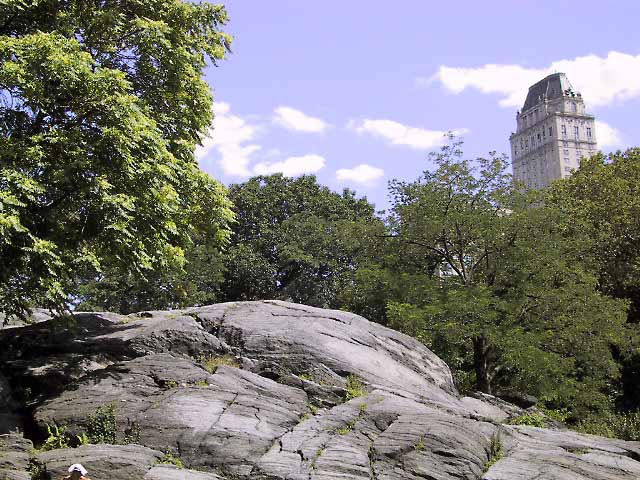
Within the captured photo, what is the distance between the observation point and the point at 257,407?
14789 mm

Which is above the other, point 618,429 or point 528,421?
point 528,421

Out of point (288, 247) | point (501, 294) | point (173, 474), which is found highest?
point (288, 247)

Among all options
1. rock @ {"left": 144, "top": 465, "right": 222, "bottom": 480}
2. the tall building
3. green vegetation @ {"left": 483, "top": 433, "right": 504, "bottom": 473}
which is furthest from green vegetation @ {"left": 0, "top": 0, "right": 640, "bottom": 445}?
the tall building

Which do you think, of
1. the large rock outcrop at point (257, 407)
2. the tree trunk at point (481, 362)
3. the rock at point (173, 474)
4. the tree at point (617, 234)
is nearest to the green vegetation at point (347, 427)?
the large rock outcrop at point (257, 407)

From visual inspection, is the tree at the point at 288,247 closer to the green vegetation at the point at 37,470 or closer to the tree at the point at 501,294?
the tree at the point at 501,294

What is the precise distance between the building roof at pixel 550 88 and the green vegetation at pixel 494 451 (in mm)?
184005

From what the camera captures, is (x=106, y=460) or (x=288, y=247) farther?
(x=288, y=247)

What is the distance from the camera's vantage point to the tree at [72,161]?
14328 millimetres

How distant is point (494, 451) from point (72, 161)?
11341 mm

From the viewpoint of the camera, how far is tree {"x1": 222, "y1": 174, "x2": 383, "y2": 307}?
1954 inches

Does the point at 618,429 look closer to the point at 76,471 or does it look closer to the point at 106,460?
the point at 106,460

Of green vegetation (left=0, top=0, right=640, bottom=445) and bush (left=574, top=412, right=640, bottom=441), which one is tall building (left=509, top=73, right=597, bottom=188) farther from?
bush (left=574, top=412, right=640, bottom=441)

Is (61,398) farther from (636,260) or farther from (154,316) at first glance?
(636,260)

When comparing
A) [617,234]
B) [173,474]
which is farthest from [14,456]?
[617,234]
